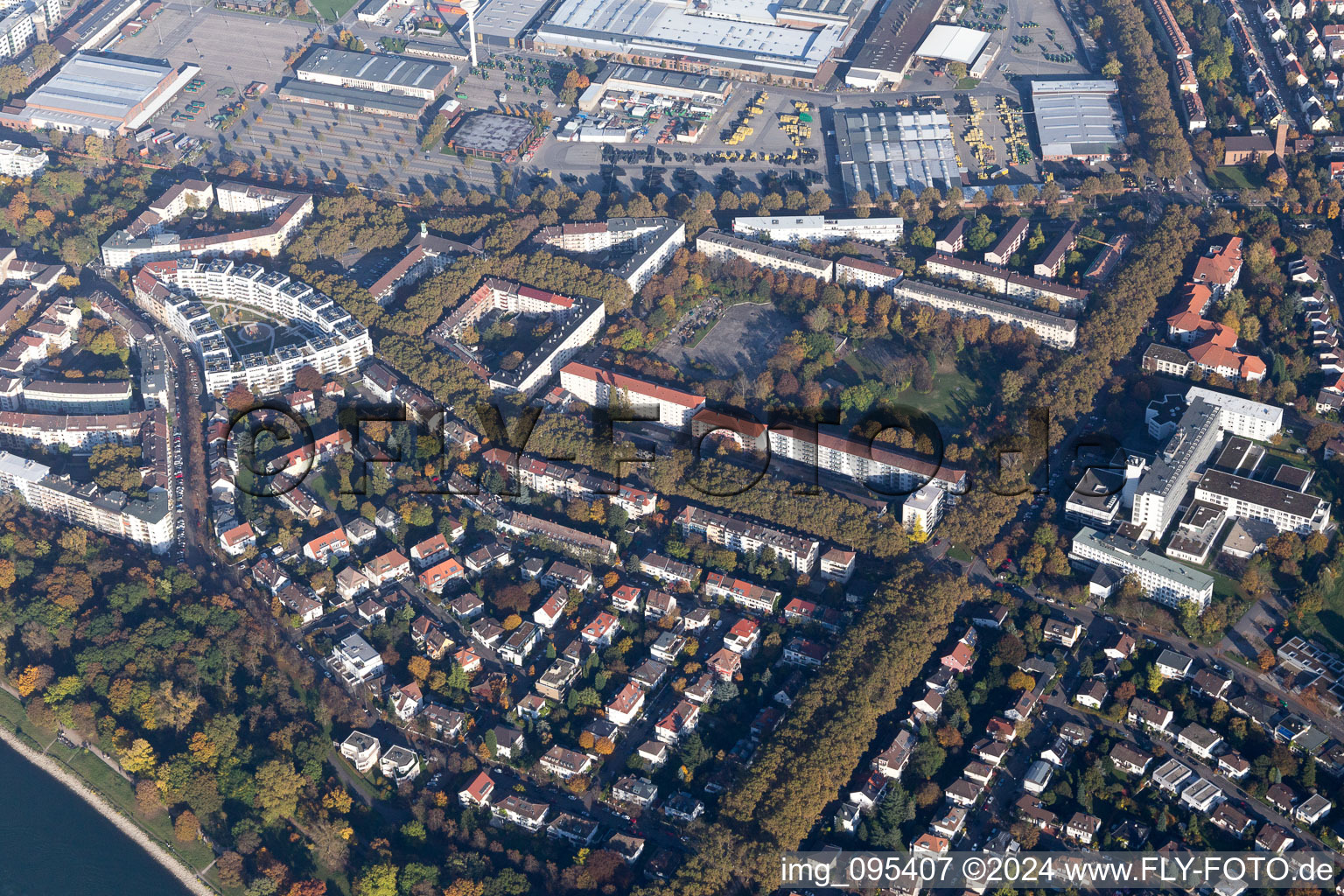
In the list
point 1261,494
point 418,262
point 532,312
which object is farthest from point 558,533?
point 1261,494

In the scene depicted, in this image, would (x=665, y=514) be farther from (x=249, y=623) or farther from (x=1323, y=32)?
(x=1323, y=32)

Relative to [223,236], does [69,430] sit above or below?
below

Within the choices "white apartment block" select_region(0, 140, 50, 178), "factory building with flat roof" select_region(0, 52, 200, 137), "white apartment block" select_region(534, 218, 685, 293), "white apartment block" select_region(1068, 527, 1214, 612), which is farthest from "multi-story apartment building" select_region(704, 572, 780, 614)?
"factory building with flat roof" select_region(0, 52, 200, 137)

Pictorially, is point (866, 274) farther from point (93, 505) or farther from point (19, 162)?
point (19, 162)

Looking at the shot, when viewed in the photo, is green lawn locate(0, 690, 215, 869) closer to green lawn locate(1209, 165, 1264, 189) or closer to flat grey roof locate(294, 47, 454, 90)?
flat grey roof locate(294, 47, 454, 90)

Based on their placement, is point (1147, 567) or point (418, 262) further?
point (418, 262)

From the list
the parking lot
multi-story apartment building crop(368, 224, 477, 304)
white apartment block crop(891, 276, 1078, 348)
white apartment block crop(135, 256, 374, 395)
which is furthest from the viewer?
the parking lot
